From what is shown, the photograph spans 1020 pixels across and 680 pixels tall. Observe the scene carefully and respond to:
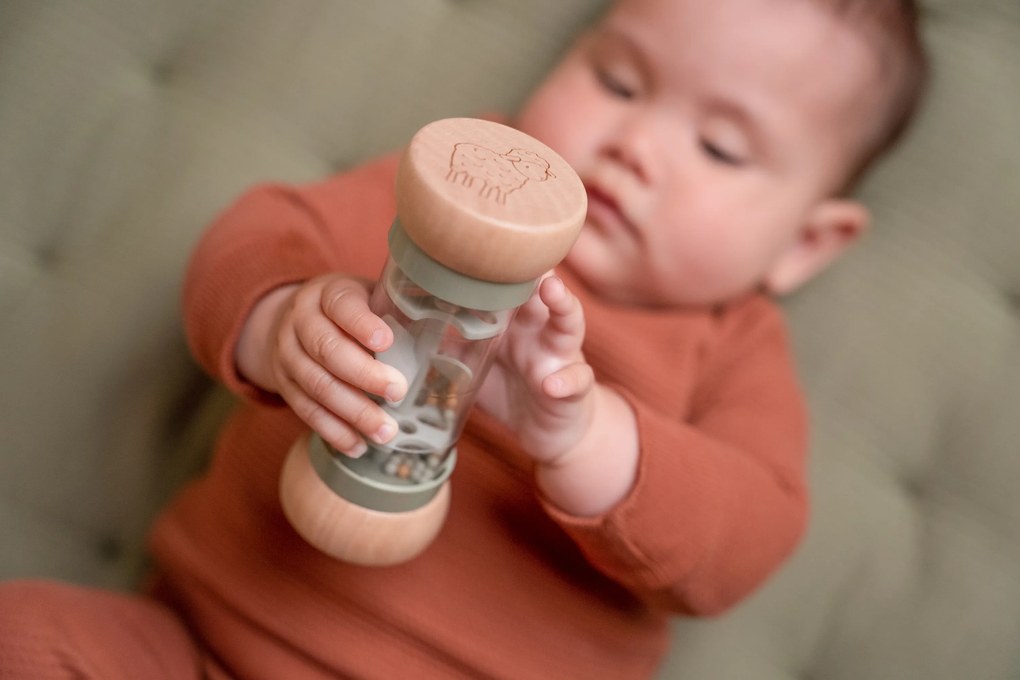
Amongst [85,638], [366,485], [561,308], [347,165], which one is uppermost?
[561,308]

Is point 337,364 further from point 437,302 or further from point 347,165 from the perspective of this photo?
point 347,165

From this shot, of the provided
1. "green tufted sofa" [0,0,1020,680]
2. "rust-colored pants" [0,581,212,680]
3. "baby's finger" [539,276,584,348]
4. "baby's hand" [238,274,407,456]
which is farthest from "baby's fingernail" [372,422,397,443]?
"green tufted sofa" [0,0,1020,680]

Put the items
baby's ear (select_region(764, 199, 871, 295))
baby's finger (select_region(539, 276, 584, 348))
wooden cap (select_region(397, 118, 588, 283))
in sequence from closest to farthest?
wooden cap (select_region(397, 118, 588, 283)) → baby's finger (select_region(539, 276, 584, 348)) → baby's ear (select_region(764, 199, 871, 295))

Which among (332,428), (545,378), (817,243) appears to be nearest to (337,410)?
(332,428)

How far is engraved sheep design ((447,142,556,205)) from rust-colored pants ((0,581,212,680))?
1.41 feet

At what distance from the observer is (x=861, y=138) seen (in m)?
0.81

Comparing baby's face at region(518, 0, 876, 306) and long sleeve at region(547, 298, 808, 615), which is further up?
baby's face at region(518, 0, 876, 306)

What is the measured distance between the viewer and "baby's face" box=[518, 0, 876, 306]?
717 millimetres

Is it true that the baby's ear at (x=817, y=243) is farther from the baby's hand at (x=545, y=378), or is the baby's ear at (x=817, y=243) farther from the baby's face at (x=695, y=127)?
the baby's hand at (x=545, y=378)

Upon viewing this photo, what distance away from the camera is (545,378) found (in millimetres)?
505

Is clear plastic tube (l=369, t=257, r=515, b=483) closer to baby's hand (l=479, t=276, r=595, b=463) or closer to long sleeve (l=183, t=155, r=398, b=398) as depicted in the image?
baby's hand (l=479, t=276, r=595, b=463)

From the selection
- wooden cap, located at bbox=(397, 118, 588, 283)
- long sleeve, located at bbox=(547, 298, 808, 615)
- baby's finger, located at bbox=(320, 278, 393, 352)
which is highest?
wooden cap, located at bbox=(397, 118, 588, 283)

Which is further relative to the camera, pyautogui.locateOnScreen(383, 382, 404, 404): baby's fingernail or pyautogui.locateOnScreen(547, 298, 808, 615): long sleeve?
pyautogui.locateOnScreen(547, 298, 808, 615): long sleeve

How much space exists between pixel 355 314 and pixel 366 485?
0.10 metres
